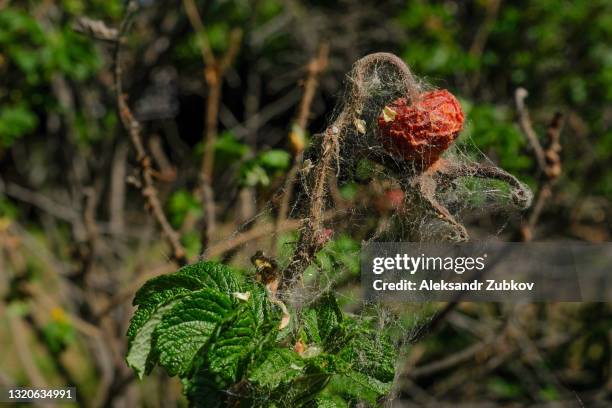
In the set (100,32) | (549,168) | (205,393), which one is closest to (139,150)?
(100,32)

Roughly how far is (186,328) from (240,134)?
2.44 m

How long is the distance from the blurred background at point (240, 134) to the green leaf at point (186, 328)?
3.77 feet

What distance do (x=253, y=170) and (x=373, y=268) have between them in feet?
1.89

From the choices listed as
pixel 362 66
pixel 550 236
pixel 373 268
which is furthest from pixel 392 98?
pixel 550 236

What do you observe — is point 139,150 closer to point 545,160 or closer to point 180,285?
point 180,285

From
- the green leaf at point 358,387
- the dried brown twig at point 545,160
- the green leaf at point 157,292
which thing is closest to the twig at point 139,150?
the green leaf at point 157,292

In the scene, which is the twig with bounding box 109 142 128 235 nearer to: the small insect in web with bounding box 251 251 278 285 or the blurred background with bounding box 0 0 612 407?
the blurred background with bounding box 0 0 612 407

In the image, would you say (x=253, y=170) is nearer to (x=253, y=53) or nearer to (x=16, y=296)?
(x=16, y=296)

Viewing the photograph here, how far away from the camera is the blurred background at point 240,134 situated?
8.63ft

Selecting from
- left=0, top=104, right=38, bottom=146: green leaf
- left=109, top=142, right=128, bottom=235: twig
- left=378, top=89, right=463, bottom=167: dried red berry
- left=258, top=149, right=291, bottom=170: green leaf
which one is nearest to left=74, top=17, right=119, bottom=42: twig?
left=258, top=149, right=291, bottom=170: green leaf

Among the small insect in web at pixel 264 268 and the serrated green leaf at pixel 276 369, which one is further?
the small insect in web at pixel 264 268

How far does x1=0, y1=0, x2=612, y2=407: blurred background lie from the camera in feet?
8.63

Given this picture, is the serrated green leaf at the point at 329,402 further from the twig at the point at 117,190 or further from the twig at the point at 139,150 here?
the twig at the point at 117,190

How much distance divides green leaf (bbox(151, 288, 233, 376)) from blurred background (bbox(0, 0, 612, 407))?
3.77 feet
